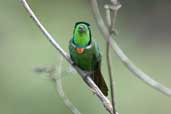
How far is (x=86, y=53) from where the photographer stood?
8.05ft

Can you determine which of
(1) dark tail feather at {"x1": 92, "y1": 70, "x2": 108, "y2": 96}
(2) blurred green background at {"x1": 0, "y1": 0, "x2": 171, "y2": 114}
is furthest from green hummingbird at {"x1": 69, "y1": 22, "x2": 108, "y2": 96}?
(2) blurred green background at {"x1": 0, "y1": 0, "x2": 171, "y2": 114}

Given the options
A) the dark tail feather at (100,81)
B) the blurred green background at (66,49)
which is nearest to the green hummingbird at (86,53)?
the dark tail feather at (100,81)

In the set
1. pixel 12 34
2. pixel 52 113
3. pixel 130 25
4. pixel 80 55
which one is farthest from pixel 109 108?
pixel 130 25

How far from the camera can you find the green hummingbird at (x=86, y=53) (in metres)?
2.36

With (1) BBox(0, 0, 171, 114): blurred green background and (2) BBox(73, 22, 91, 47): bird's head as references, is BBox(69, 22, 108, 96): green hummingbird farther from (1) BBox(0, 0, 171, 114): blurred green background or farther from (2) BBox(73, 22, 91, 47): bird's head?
(1) BBox(0, 0, 171, 114): blurred green background

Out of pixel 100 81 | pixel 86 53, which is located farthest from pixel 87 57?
pixel 100 81

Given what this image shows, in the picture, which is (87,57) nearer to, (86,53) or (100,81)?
(86,53)

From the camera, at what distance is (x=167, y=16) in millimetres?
6699

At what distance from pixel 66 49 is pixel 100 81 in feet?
10.2

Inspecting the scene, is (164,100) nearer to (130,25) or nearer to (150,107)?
(150,107)

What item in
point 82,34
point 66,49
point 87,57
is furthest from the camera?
point 66,49

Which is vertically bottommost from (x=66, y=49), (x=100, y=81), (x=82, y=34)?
(x=66, y=49)

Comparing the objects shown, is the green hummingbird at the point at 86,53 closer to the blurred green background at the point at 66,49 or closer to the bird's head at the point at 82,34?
the bird's head at the point at 82,34

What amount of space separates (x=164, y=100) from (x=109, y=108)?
3194 millimetres
